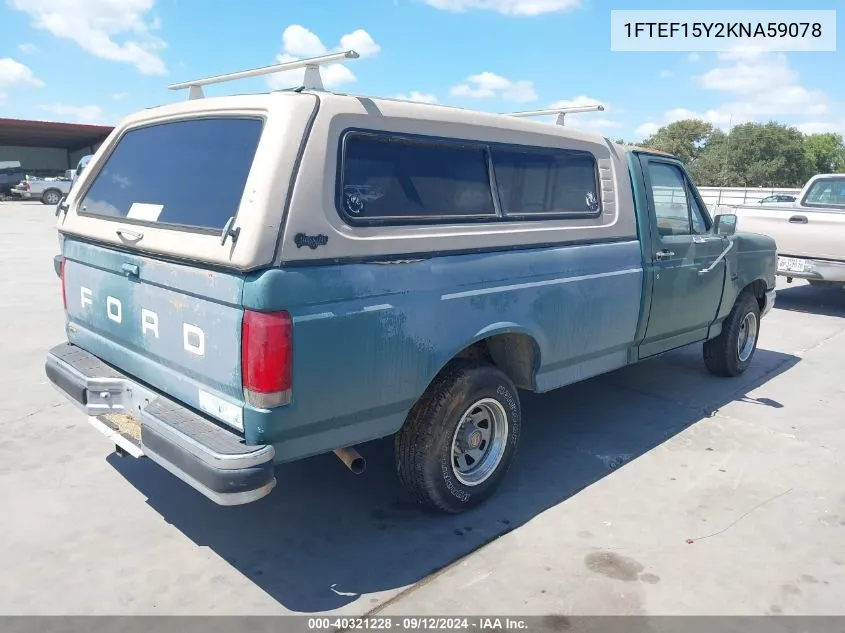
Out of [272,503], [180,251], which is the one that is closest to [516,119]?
[180,251]

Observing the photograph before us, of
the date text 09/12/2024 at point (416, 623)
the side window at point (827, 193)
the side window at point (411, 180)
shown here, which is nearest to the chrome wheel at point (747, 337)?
the side window at point (411, 180)

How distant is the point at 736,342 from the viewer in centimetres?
611

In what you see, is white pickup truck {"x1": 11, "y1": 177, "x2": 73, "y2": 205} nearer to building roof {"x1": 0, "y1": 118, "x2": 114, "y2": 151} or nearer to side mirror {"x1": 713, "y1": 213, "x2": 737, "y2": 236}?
building roof {"x1": 0, "y1": 118, "x2": 114, "y2": 151}

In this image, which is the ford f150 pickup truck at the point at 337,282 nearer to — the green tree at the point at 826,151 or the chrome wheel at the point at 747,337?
the chrome wheel at the point at 747,337

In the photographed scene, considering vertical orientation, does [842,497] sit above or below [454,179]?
below

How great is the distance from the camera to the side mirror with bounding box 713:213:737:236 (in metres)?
5.38

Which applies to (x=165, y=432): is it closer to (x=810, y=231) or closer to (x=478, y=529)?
(x=478, y=529)

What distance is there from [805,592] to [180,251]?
326 cm

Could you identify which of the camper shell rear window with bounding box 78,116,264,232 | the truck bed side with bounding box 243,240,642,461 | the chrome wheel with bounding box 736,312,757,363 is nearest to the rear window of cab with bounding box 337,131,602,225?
the truck bed side with bounding box 243,240,642,461

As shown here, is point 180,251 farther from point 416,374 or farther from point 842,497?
point 842,497

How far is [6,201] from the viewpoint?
3325cm

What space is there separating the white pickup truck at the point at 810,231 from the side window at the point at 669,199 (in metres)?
4.87

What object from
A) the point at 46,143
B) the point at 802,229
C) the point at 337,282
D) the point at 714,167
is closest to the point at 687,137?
the point at 714,167

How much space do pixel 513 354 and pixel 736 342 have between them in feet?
10.6
